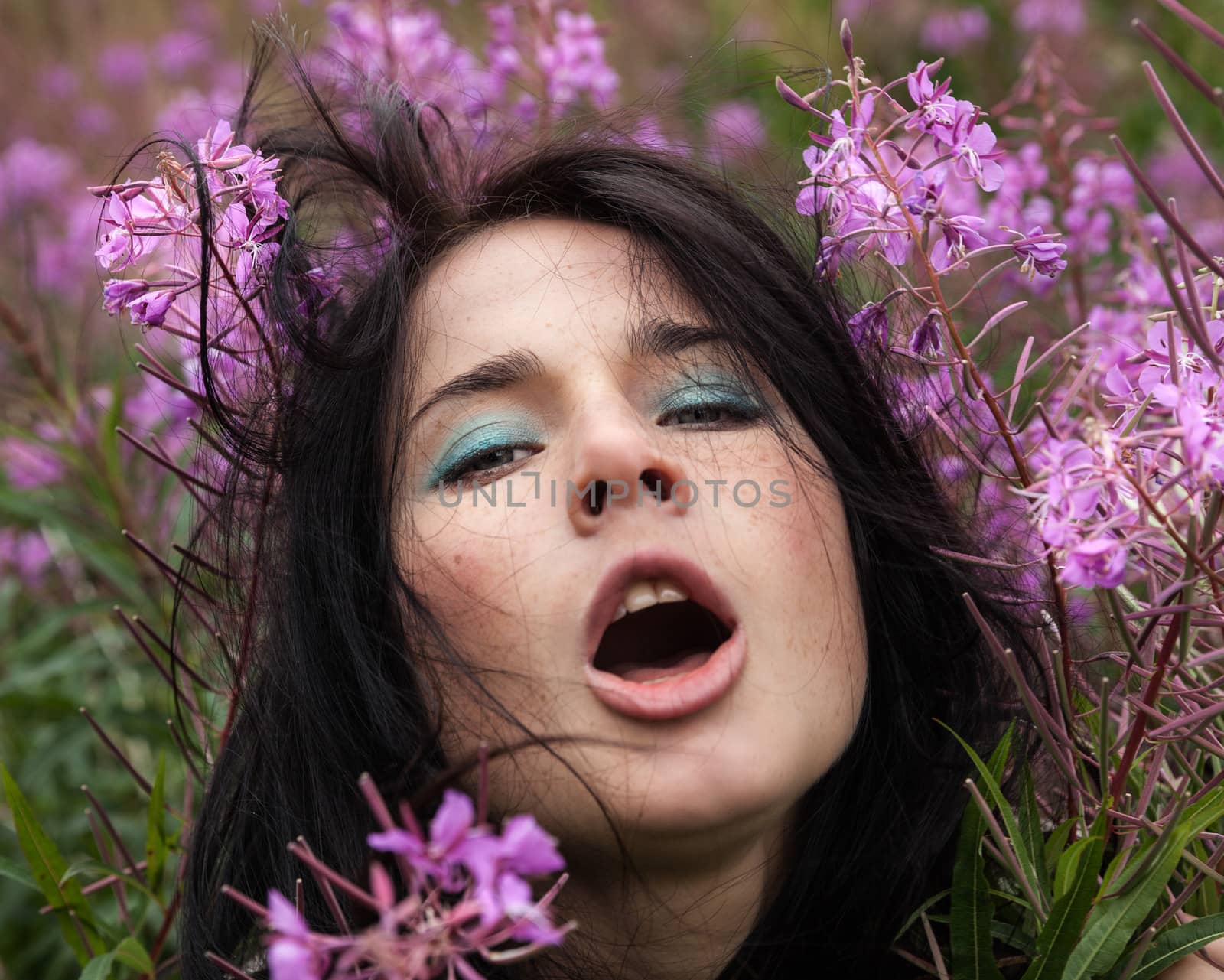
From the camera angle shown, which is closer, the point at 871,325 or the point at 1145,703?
the point at 1145,703

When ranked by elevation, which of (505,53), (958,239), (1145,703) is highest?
(505,53)

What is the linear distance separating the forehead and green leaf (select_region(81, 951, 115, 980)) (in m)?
0.55

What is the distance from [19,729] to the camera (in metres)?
1.83

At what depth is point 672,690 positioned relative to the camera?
79 cm

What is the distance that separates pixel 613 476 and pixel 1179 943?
49cm

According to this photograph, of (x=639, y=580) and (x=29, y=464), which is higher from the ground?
(x=29, y=464)

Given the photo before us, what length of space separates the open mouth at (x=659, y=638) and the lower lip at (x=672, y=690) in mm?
60

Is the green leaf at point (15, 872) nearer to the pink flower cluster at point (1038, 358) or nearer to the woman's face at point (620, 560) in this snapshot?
the woman's face at point (620, 560)

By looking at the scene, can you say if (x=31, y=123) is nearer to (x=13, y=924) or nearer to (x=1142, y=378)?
(x=13, y=924)

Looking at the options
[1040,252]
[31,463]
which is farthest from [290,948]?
[31,463]

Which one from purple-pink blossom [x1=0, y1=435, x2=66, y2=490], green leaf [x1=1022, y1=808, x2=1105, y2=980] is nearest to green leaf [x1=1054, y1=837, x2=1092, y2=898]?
green leaf [x1=1022, y1=808, x2=1105, y2=980]

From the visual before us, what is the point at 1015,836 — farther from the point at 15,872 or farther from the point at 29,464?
the point at 29,464

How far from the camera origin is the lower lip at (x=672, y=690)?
790 mm

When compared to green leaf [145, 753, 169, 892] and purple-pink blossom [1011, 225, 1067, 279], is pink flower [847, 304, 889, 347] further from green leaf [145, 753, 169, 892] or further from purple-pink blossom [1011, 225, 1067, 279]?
green leaf [145, 753, 169, 892]
